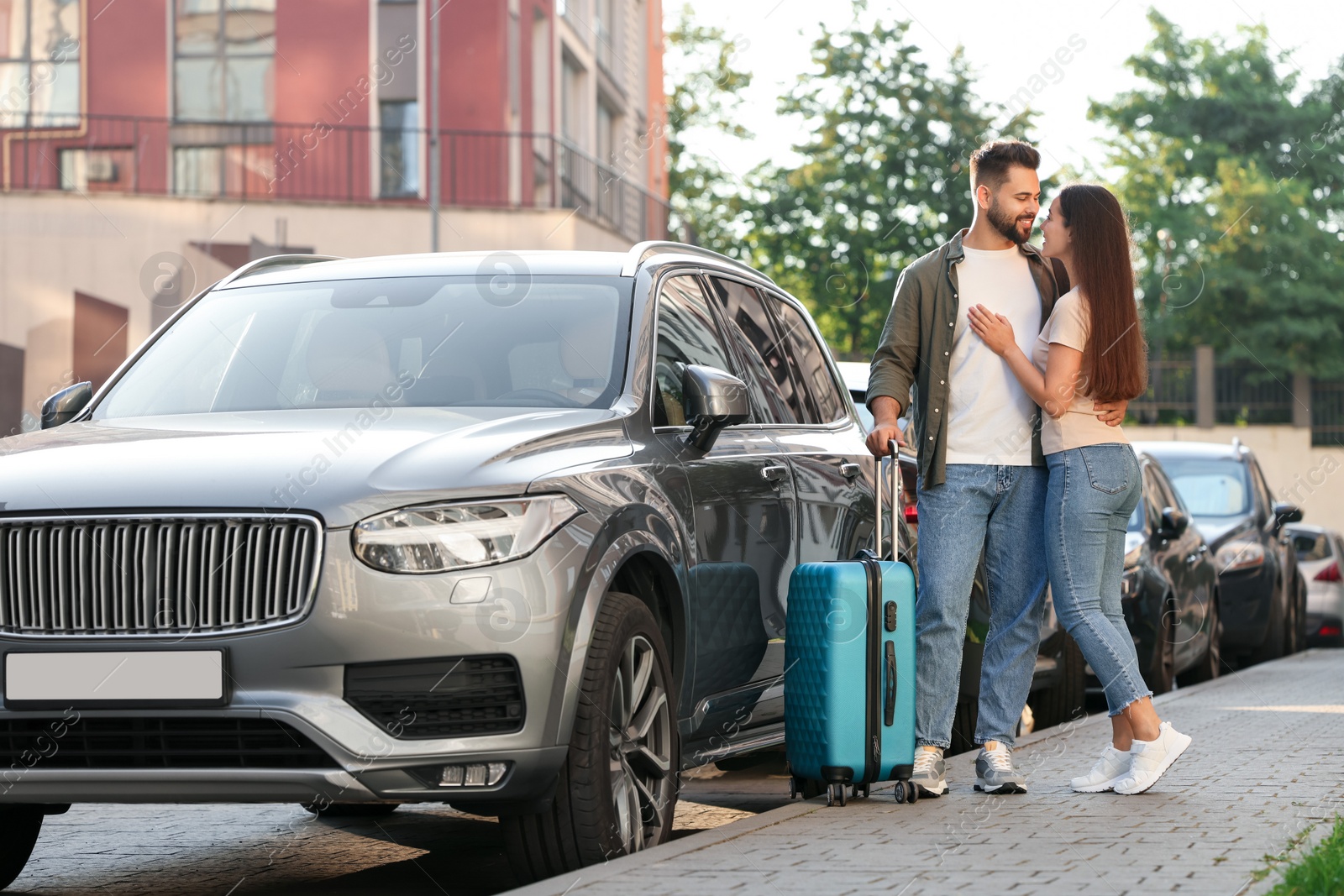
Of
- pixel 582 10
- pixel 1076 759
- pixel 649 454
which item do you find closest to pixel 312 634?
pixel 649 454

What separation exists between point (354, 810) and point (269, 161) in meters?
22.5

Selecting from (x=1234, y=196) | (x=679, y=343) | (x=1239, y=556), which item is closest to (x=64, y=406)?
(x=679, y=343)

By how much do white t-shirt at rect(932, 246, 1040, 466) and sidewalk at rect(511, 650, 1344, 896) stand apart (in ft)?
3.87

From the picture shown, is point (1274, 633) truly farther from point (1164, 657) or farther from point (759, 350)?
point (759, 350)

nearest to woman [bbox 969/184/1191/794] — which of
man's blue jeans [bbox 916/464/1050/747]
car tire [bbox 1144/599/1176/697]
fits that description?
man's blue jeans [bbox 916/464/1050/747]

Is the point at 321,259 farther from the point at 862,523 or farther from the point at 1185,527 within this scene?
the point at 1185,527

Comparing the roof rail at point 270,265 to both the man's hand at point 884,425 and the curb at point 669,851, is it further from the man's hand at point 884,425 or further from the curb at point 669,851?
the curb at point 669,851

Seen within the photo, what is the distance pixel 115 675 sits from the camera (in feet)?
15.9

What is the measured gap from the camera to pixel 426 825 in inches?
294

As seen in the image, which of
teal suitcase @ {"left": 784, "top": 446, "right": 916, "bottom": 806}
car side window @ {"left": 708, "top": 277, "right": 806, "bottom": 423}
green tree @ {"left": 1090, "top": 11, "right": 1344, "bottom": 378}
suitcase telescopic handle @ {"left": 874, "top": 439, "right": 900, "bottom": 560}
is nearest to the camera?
teal suitcase @ {"left": 784, "top": 446, "right": 916, "bottom": 806}

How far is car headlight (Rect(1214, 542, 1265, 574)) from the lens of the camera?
16594mm

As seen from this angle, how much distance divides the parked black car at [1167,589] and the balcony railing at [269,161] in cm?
1554

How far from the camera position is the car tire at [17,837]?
5.85m

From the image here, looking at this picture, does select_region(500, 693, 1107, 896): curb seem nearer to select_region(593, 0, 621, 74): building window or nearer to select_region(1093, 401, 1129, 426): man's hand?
select_region(1093, 401, 1129, 426): man's hand
